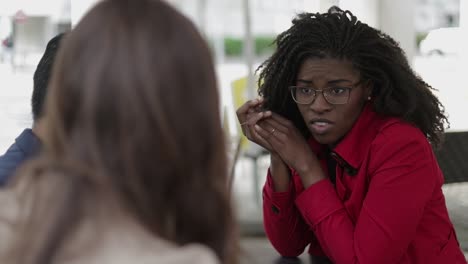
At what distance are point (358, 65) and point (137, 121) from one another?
59.1 inches

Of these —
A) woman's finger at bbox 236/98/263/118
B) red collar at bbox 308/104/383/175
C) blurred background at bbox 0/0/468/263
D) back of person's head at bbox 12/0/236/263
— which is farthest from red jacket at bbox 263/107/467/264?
blurred background at bbox 0/0/468/263

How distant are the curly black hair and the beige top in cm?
146

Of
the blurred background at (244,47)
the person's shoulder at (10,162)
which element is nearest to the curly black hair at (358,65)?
the person's shoulder at (10,162)

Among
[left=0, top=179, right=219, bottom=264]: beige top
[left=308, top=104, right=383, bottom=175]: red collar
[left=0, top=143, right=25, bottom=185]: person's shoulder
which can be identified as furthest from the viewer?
[left=308, top=104, right=383, bottom=175]: red collar

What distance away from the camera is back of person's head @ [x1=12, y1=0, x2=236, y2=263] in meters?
1.15

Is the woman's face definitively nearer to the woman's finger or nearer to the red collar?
the red collar

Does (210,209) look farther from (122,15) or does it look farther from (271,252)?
(271,252)

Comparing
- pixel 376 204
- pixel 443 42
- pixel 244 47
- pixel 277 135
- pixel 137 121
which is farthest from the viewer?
pixel 443 42

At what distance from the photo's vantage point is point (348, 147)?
2512mm

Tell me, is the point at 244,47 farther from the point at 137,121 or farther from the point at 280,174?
the point at 137,121

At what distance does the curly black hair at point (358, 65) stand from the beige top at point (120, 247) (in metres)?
1.46

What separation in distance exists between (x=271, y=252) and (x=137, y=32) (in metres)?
1.58

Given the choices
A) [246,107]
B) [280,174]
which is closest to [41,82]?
[246,107]

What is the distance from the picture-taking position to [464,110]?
5961 millimetres
